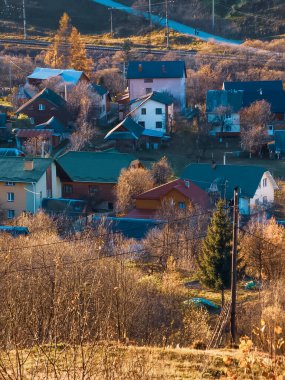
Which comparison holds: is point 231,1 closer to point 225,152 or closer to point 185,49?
point 185,49

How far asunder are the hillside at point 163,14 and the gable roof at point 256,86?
11.8m

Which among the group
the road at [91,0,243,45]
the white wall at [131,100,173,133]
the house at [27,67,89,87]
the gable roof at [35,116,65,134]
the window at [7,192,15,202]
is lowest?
the window at [7,192,15,202]

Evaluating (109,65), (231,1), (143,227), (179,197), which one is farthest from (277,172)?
(231,1)

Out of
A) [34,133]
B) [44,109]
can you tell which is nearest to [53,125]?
[34,133]

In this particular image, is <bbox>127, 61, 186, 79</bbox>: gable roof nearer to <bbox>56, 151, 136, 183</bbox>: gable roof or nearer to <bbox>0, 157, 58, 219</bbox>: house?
<bbox>56, 151, 136, 183</bbox>: gable roof

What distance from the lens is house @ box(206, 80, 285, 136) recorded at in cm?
2822

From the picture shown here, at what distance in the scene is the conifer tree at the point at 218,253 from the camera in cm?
1354

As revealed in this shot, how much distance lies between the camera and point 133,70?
3133cm

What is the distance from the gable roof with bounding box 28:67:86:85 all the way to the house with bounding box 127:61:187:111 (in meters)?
2.03

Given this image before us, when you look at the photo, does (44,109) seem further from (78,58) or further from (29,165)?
(29,165)

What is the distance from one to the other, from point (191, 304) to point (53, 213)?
8.04 m

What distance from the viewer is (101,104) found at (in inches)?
1166

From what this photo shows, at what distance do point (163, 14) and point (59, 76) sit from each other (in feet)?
52.0

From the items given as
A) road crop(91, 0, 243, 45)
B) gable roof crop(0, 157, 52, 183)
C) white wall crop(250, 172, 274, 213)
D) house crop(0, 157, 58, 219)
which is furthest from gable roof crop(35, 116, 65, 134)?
road crop(91, 0, 243, 45)
